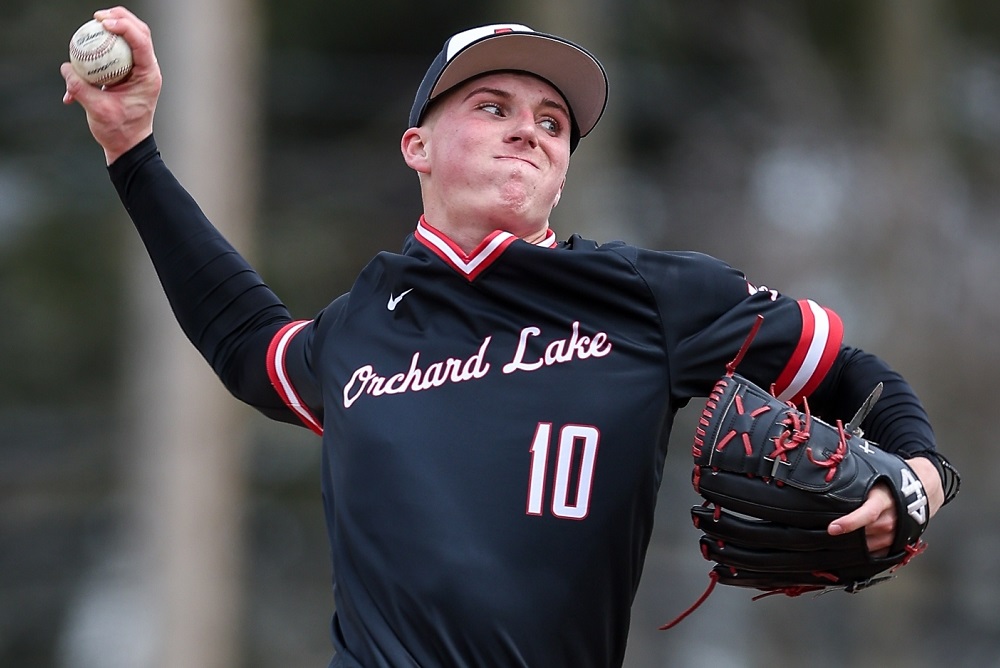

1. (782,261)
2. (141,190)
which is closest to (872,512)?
(141,190)

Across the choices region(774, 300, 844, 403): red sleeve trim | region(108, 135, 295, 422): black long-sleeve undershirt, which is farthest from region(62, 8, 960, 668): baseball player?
region(108, 135, 295, 422): black long-sleeve undershirt

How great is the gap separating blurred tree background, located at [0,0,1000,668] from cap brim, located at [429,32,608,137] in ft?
23.7

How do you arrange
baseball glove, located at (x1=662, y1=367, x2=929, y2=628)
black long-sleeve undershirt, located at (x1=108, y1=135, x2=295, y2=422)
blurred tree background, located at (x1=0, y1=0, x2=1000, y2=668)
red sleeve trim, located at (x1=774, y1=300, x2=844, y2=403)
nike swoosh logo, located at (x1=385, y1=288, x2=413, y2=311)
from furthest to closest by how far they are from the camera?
blurred tree background, located at (x1=0, y1=0, x2=1000, y2=668) → black long-sleeve undershirt, located at (x1=108, y1=135, x2=295, y2=422) → nike swoosh logo, located at (x1=385, y1=288, x2=413, y2=311) → red sleeve trim, located at (x1=774, y1=300, x2=844, y2=403) → baseball glove, located at (x1=662, y1=367, x2=929, y2=628)

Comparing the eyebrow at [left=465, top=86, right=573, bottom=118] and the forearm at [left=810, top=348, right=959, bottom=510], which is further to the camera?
the eyebrow at [left=465, top=86, right=573, bottom=118]

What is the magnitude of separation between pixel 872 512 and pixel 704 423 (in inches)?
12.0

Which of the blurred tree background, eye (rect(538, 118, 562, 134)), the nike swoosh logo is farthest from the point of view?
the blurred tree background

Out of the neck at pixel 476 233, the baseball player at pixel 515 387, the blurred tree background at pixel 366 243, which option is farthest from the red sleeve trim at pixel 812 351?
the blurred tree background at pixel 366 243

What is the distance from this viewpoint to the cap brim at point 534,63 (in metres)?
2.91

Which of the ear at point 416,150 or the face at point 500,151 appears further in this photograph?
the ear at point 416,150

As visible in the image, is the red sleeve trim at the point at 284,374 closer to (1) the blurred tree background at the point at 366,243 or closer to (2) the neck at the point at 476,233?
(2) the neck at the point at 476,233

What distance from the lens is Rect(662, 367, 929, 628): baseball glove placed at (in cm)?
259

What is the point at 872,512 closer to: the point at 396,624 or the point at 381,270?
the point at 396,624

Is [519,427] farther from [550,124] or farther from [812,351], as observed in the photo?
[550,124]

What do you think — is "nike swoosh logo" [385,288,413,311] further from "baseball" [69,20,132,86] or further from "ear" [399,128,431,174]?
"baseball" [69,20,132,86]
